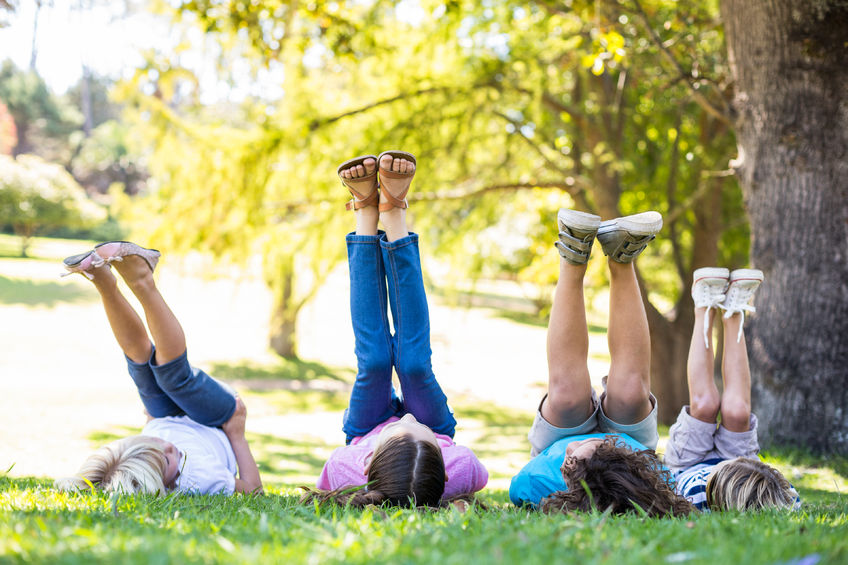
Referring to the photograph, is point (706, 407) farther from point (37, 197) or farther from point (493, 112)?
point (37, 197)

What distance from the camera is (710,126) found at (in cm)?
1042

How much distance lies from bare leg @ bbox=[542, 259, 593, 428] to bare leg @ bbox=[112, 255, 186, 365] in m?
1.94

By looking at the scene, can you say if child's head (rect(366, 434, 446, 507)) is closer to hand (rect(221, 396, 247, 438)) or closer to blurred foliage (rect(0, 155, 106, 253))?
hand (rect(221, 396, 247, 438))

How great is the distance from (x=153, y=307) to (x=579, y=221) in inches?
86.5

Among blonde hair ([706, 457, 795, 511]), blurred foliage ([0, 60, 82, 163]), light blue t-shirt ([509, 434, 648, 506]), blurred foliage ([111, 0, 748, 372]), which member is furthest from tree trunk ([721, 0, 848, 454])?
blurred foliage ([0, 60, 82, 163])

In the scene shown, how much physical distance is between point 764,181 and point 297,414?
29.6 ft

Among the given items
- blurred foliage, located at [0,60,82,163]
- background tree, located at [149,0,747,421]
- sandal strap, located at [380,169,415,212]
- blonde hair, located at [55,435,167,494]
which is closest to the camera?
blonde hair, located at [55,435,167,494]

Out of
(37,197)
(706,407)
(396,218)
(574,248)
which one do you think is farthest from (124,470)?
(37,197)

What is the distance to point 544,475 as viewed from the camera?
3.12 metres

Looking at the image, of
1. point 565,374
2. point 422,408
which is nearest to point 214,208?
point 422,408

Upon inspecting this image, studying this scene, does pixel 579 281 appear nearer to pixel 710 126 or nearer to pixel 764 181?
pixel 764 181

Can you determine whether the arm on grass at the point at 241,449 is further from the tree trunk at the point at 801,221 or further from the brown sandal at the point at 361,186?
the tree trunk at the point at 801,221

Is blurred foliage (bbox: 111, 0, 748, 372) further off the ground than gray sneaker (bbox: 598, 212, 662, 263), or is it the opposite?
blurred foliage (bbox: 111, 0, 748, 372)

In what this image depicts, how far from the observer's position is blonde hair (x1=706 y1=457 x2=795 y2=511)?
9.93 ft
